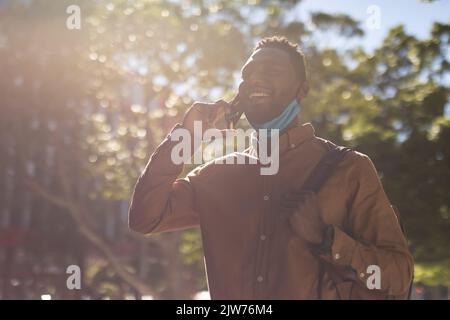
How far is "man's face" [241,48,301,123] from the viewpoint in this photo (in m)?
2.46

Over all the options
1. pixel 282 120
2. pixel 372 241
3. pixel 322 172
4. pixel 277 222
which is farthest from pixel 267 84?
pixel 372 241

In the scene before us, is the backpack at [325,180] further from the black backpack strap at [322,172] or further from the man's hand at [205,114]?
the man's hand at [205,114]

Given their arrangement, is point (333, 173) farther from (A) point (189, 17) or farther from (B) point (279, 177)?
(A) point (189, 17)

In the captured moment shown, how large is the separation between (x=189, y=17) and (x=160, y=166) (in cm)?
1247

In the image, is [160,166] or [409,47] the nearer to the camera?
[160,166]

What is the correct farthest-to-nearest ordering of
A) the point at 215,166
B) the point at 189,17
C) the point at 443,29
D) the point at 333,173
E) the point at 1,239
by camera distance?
1. the point at 1,239
2. the point at 189,17
3. the point at 443,29
4. the point at 215,166
5. the point at 333,173

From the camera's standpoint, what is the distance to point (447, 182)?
10867 millimetres

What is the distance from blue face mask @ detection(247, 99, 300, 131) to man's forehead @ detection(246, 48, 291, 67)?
15cm

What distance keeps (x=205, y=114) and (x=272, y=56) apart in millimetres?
325

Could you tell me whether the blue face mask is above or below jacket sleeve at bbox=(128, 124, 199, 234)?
above

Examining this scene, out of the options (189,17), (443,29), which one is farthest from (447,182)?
(189,17)

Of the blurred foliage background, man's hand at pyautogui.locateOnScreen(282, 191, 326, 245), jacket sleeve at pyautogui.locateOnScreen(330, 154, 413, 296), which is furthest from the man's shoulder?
the blurred foliage background

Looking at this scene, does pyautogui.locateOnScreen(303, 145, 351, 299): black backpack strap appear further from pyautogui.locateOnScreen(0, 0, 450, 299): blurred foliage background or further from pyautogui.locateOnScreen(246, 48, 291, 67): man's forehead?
pyautogui.locateOnScreen(0, 0, 450, 299): blurred foliage background

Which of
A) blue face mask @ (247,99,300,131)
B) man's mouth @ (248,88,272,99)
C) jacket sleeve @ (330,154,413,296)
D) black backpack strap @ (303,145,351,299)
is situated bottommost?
jacket sleeve @ (330,154,413,296)
